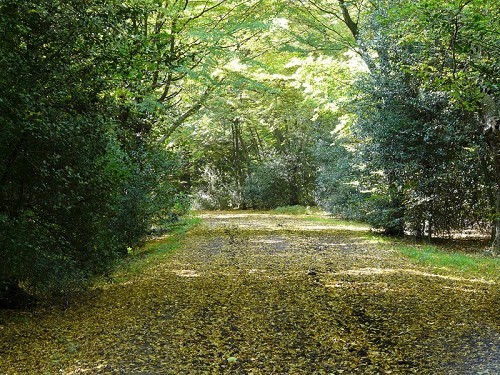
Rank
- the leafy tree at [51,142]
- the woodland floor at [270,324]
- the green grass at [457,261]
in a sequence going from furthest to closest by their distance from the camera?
the green grass at [457,261]
the leafy tree at [51,142]
the woodland floor at [270,324]

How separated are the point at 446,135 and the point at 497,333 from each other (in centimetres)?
769

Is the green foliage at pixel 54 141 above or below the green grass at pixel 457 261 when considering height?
above

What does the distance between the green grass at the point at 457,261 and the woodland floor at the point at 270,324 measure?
1.86 feet

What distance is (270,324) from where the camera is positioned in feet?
21.1

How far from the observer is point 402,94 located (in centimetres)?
1340

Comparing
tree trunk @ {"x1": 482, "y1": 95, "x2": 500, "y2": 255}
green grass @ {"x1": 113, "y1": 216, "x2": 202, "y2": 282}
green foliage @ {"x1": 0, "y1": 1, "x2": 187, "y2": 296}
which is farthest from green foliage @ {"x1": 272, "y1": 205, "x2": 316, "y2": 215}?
green foliage @ {"x1": 0, "y1": 1, "x2": 187, "y2": 296}

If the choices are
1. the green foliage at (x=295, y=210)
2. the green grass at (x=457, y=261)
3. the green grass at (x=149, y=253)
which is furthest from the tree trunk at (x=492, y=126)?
the green foliage at (x=295, y=210)

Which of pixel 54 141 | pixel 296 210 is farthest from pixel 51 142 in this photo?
pixel 296 210

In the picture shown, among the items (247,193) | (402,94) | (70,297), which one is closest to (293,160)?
(247,193)

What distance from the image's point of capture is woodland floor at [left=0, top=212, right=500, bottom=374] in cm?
509

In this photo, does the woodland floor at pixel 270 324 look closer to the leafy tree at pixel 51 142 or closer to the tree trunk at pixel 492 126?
the leafy tree at pixel 51 142

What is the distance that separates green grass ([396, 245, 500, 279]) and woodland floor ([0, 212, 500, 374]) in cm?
57

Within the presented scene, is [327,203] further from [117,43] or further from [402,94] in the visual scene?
Answer: [117,43]

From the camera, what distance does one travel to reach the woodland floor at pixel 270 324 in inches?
200
